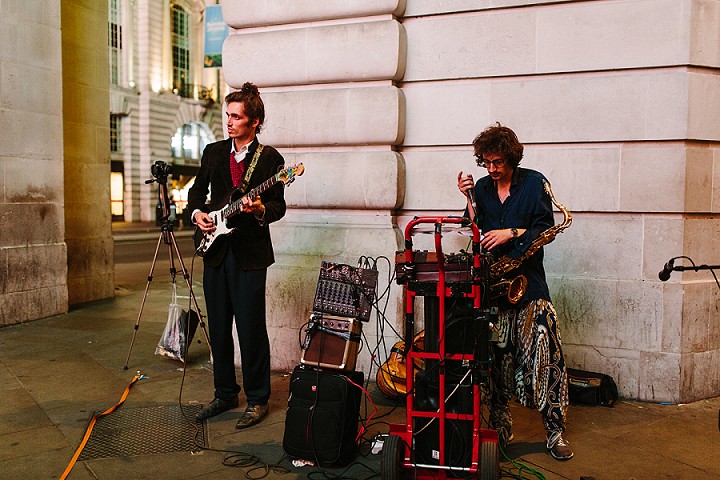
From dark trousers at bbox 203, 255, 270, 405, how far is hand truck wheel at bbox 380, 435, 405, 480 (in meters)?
1.61

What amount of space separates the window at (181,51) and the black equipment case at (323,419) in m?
39.7

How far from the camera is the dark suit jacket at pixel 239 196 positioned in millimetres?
4957

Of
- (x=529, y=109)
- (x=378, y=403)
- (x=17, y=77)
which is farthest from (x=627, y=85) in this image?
(x=17, y=77)

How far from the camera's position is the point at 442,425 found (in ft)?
12.4

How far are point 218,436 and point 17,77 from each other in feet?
19.5

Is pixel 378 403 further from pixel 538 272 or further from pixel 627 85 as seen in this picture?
pixel 627 85

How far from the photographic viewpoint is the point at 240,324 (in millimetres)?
5070

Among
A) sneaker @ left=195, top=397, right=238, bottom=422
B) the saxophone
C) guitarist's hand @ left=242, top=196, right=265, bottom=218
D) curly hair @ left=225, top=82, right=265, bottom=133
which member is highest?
curly hair @ left=225, top=82, right=265, bottom=133

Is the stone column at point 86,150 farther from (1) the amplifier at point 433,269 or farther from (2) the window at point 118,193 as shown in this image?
(2) the window at point 118,193

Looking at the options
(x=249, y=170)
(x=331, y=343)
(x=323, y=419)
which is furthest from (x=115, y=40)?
(x=323, y=419)

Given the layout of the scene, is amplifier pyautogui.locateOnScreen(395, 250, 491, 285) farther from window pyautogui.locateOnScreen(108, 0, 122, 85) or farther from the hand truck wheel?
window pyautogui.locateOnScreen(108, 0, 122, 85)

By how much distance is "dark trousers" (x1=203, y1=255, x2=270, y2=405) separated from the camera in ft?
16.5

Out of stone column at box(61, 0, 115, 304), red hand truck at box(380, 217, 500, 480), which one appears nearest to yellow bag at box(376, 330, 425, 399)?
red hand truck at box(380, 217, 500, 480)

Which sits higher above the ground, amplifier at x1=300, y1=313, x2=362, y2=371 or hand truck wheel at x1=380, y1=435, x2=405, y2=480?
amplifier at x1=300, y1=313, x2=362, y2=371
